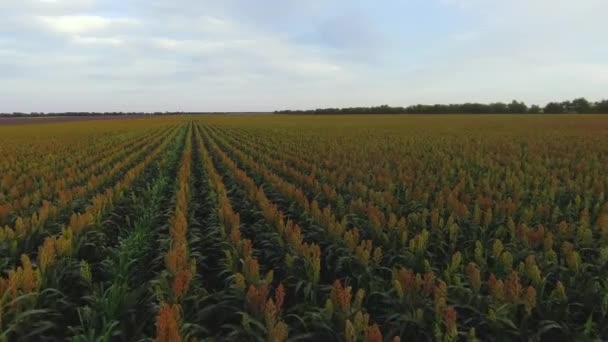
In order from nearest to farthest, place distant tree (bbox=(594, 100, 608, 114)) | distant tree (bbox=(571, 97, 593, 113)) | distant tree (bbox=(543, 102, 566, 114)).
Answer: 1. distant tree (bbox=(594, 100, 608, 114))
2. distant tree (bbox=(571, 97, 593, 113))
3. distant tree (bbox=(543, 102, 566, 114))

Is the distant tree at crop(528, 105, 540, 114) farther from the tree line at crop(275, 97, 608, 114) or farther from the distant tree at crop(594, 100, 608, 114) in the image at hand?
the distant tree at crop(594, 100, 608, 114)

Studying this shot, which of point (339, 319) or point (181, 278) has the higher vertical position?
point (181, 278)

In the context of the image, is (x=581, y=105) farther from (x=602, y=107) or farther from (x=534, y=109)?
(x=602, y=107)

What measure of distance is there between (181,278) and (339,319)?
1.27 metres

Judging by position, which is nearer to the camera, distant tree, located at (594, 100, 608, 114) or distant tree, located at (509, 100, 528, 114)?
distant tree, located at (594, 100, 608, 114)

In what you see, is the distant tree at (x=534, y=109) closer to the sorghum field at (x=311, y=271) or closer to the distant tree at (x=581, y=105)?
the distant tree at (x=581, y=105)

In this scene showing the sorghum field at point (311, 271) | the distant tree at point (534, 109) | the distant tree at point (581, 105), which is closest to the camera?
the sorghum field at point (311, 271)

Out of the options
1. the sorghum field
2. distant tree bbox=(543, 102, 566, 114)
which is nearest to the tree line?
distant tree bbox=(543, 102, 566, 114)

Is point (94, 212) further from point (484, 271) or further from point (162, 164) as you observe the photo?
point (162, 164)

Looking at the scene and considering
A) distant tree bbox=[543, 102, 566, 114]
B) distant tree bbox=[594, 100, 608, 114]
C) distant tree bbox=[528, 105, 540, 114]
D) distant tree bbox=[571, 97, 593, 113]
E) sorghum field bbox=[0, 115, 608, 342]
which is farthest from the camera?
distant tree bbox=[528, 105, 540, 114]

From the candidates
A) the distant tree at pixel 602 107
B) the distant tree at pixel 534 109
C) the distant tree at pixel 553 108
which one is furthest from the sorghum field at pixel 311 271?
the distant tree at pixel 553 108

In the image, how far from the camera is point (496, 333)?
354 centimetres

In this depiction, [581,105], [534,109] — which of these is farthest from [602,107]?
[534,109]

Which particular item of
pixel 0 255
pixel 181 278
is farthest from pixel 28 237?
pixel 181 278
